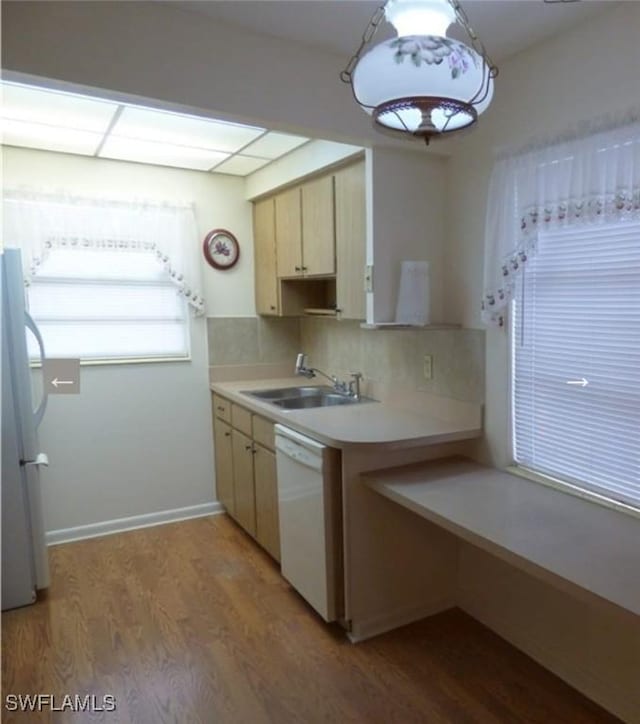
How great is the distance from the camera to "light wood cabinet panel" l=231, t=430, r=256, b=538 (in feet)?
10.2

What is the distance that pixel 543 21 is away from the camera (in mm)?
1913

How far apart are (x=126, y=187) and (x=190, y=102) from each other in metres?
1.60

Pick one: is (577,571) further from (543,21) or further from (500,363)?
(543,21)

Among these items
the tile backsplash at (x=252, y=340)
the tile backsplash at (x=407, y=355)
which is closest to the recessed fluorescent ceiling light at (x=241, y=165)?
the tile backsplash at (x=252, y=340)

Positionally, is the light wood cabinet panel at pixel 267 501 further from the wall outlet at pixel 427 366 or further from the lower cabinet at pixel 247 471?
the wall outlet at pixel 427 366

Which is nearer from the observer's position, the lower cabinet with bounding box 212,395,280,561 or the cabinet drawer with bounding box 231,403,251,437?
the lower cabinet with bounding box 212,395,280,561

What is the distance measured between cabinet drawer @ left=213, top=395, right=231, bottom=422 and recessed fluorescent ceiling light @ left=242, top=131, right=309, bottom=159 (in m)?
1.57

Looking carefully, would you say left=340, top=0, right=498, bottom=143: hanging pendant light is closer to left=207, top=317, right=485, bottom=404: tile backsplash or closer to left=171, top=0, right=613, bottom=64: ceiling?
left=171, top=0, right=613, bottom=64: ceiling

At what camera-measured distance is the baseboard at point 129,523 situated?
333cm

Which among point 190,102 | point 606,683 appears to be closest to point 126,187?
point 190,102

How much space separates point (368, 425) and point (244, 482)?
111 centimetres

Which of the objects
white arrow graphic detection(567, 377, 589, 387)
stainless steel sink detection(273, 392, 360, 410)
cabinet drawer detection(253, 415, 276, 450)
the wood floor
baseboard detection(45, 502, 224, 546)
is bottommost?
the wood floor
